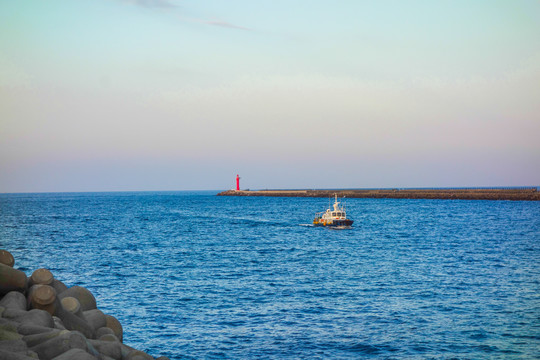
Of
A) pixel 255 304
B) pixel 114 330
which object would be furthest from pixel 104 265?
pixel 114 330

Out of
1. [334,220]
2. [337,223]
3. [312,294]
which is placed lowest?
[312,294]

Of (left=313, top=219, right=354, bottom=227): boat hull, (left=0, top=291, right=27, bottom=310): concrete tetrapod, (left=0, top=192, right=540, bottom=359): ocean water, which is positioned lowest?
(left=0, top=192, right=540, bottom=359): ocean water

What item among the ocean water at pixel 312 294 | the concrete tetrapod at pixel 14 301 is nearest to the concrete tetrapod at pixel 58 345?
the concrete tetrapod at pixel 14 301

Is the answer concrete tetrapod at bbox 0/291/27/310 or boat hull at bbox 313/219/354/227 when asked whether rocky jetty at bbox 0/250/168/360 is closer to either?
concrete tetrapod at bbox 0/291/27/310

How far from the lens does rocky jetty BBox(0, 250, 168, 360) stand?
7164 millimetres

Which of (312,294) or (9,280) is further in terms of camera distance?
(312,294)

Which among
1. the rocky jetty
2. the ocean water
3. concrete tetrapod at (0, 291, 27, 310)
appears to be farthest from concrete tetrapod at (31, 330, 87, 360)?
the ocean water

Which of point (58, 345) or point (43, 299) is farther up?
point (43, 299)

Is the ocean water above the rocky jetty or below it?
below

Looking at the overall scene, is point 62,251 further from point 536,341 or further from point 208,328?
point 536,341

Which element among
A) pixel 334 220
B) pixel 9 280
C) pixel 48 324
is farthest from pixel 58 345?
pixel 334 220

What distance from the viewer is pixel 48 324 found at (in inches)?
336

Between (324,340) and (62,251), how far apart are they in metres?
31.8

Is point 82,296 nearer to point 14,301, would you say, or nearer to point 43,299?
point 43,299
